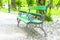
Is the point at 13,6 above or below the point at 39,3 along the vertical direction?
below

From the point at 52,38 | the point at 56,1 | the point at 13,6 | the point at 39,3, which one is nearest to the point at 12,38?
the point at 52,38

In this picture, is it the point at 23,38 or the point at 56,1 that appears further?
the point at 56,1

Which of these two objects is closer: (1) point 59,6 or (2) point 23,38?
(2) point 23,38

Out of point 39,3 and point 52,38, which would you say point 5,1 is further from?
point 52,38

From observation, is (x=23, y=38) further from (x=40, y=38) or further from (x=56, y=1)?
(x=56, y=1)

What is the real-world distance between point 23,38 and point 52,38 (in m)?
1.05

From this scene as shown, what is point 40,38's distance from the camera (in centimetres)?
710

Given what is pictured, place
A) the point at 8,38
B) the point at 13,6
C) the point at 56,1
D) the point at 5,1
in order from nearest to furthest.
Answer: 1. the point at 8,38
2. the point at 13,6
3. the point at 56,1
4. the point at 5,1

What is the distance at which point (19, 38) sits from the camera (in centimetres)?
707

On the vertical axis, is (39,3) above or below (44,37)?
above

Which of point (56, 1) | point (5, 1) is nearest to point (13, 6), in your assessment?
point (56, 1)

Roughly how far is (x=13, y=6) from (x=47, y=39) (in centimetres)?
1733

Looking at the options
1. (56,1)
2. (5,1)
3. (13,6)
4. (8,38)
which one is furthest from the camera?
(5,1)

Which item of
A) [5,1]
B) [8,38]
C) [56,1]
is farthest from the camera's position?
[5,1]
